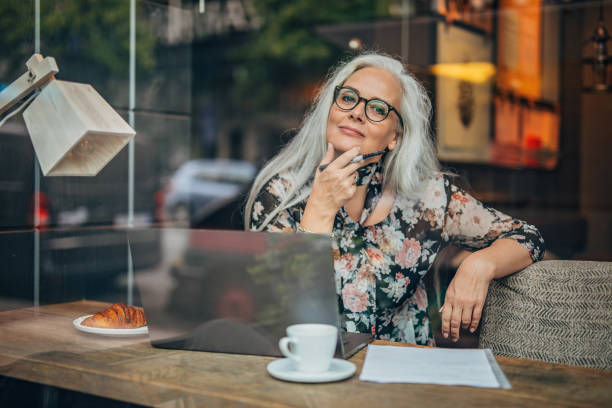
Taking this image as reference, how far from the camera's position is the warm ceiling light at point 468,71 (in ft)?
17.6

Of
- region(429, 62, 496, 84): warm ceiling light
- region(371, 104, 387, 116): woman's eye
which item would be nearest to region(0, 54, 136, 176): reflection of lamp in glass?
region(371, 104, 387, 116): woman's eye

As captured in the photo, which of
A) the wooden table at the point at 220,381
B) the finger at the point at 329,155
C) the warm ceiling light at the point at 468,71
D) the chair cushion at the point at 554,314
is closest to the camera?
the wooden table at the point at 220,381

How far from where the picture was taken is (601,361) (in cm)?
173

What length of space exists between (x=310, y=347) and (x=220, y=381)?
17 centimetres

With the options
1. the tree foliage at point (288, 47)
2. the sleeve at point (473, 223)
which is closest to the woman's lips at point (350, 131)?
the sleeve at point (473, 223)

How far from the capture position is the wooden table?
111 cm

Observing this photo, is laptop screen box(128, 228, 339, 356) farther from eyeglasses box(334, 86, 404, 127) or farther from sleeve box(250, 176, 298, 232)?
eyeglasses box(334, 86, 404, 127)

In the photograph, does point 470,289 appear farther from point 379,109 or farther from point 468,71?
point 468,71

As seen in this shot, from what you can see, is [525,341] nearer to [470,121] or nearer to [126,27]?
[126,27]

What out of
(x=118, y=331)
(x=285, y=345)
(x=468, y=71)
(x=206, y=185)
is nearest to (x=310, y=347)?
(x=285, y=345)

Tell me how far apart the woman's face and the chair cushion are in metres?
0.55

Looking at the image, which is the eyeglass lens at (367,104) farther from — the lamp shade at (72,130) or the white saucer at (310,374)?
the white saucer at (310,374)

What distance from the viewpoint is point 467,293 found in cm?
177

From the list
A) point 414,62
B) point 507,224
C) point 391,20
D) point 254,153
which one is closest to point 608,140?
point 414,62
